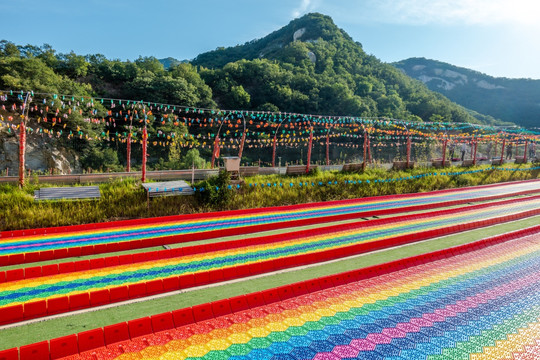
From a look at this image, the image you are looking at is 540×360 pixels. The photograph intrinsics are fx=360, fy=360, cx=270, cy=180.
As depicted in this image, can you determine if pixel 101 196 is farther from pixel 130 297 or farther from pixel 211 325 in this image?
pixel 211 325

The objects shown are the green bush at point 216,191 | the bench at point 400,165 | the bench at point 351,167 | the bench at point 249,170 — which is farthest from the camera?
the bench at point 400,165

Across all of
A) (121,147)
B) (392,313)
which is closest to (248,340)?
(392,313)

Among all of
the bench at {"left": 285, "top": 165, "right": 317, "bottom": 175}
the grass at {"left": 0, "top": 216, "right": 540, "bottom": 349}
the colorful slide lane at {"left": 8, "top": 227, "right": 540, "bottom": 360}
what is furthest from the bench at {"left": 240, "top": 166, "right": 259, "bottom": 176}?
the colorful slide lane at {"left": 8, "top": 227, "right": 540, "bottom": 360}

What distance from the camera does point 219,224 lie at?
1000 centimetres

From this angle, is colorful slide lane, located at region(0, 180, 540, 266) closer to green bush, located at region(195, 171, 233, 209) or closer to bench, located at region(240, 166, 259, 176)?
green bush, located at region(195, 171, 233, 209)

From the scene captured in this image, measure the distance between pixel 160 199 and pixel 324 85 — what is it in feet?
149

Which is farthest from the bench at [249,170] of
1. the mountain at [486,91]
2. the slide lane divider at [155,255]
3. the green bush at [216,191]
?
the mountain at [486,91]

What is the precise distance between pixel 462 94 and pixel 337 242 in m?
115

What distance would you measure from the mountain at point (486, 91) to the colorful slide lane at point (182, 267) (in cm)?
9078

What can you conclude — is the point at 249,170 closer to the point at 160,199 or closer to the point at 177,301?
the point at 160,199

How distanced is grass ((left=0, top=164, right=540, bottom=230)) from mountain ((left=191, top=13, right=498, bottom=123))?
3161cm

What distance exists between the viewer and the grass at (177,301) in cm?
460

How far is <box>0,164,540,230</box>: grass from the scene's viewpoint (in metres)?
9.36

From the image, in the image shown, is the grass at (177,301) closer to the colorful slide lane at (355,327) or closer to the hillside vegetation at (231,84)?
the colorful slide lane at (355,327)
